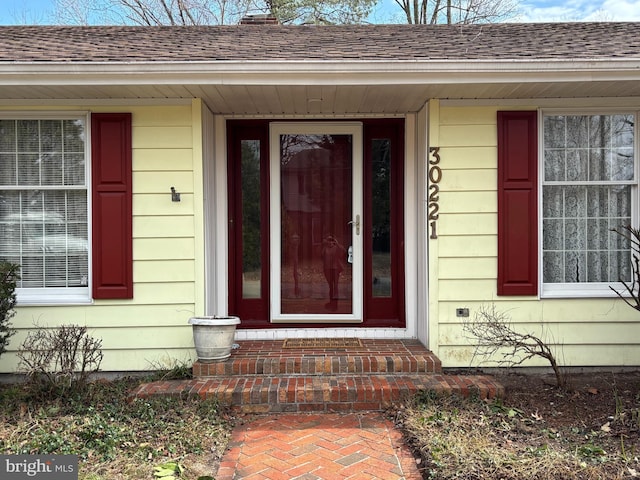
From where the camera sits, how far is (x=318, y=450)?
3.01 metres

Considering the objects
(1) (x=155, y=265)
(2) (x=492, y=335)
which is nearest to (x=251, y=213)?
(1) (x=155, y=265)

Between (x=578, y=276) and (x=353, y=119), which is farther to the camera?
(x=353, y=119)

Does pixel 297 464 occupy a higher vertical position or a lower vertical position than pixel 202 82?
lower

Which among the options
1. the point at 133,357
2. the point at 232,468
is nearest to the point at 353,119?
the point at 133,357

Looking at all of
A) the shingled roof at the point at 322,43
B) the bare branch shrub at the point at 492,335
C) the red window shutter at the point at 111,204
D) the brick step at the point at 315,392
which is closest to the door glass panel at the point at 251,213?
the shingled roof at the point at 322,43

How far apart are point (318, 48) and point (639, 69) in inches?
101

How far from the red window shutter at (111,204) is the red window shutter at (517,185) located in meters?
3.22

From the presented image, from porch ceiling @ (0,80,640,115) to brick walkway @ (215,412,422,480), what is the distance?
256cm

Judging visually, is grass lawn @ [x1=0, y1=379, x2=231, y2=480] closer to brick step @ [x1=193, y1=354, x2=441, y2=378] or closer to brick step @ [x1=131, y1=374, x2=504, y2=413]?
brick step @ [x1=131, y1=374, x2=504, y2=413]

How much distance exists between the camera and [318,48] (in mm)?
4297

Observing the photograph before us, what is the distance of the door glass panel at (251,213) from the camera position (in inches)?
193

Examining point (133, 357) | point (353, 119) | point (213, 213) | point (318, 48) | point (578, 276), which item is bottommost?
point (133, 357)

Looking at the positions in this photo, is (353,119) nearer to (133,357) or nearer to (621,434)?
(133,357)

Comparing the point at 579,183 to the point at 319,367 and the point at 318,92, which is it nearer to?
the point at 318,92
